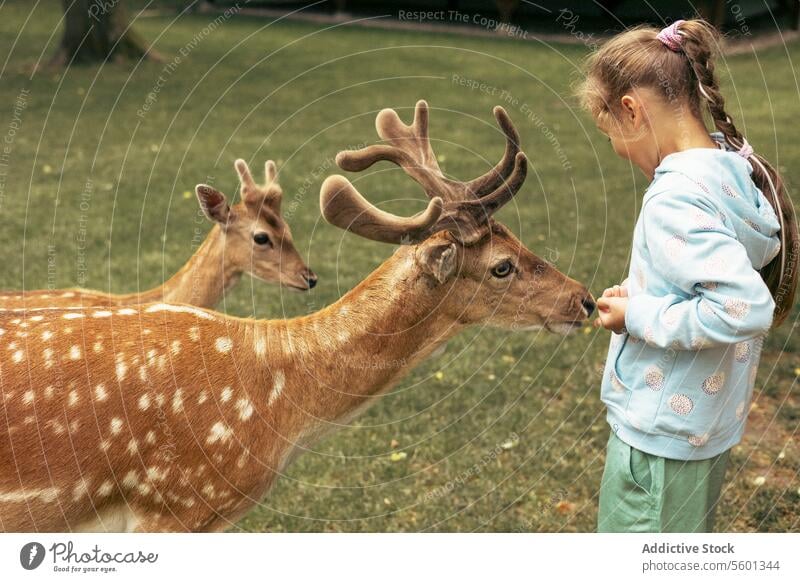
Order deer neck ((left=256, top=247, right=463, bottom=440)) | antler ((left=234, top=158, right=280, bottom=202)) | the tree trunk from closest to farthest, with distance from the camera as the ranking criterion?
deer neck ((left=256, top=247, right=463, bottom=440)) → antler ((left=234, top=158, right=280, bottom=202)) → the tree trunk

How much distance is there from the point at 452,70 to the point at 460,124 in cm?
416

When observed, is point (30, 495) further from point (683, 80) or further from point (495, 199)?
point (683, 80)

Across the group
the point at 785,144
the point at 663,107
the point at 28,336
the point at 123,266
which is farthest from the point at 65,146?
the point at 663,107

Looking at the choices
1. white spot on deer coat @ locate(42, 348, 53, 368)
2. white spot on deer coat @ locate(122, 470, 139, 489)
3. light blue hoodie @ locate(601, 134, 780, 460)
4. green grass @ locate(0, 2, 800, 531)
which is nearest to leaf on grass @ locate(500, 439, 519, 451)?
green grass @ locate(0, 2, 800, 531)

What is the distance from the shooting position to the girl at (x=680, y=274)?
A: 2.90 meters

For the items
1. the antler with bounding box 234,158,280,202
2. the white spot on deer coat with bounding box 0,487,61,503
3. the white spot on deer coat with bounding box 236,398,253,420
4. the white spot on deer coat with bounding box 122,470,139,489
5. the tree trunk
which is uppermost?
the tree trunk

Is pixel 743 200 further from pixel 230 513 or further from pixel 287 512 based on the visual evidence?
pixel 287 512

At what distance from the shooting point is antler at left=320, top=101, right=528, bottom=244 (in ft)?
11.7

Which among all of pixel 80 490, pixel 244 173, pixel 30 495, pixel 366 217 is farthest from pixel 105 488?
pixel 244 173

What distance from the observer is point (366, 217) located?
363cm

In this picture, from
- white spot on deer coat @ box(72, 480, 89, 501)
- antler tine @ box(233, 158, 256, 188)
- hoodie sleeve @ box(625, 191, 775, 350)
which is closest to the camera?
hoodie sleeve @ box(625, 191, 775, 350)

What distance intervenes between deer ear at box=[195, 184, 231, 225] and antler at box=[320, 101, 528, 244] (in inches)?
66.1

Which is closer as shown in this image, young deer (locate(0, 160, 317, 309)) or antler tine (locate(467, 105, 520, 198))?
antler tine (locate(467, 105, 520, 198))

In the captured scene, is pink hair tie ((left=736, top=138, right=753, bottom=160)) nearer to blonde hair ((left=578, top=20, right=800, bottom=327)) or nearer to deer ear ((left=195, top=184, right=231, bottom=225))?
blonde hair ((left=578, top=20, right=800, bottom=327))
